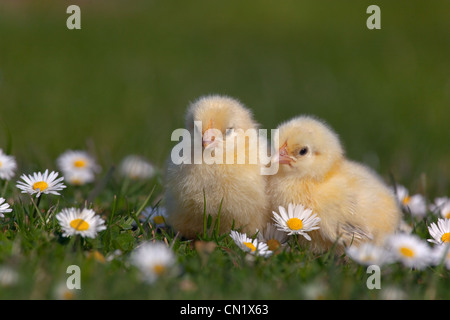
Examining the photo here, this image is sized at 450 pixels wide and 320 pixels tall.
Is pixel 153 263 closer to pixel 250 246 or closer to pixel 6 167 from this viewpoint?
pixel 250 246

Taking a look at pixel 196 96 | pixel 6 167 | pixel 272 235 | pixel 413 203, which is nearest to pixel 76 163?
pixel 6 167

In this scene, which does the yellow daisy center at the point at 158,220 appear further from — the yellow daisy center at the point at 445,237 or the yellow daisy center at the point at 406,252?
the yellow daisy center at the point at 445,237

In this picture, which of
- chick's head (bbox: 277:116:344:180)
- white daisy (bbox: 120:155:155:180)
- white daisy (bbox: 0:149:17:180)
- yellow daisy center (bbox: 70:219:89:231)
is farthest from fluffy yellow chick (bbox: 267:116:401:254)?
white daisy (bbox: 0:149:17:180)

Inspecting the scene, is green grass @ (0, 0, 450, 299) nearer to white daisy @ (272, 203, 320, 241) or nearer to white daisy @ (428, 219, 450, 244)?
white daisy @ (272, 203, 320, 241)

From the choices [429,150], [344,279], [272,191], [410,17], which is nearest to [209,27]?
[410,17]

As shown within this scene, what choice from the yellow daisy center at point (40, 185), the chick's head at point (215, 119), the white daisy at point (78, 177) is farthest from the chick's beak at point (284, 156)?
the white daisy at point (78, 177)

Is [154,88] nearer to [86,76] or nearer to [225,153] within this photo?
[86,76]

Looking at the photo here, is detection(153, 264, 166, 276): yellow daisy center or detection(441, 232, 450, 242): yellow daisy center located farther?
detection(441, 232, 450, 242): yellow daisy center
